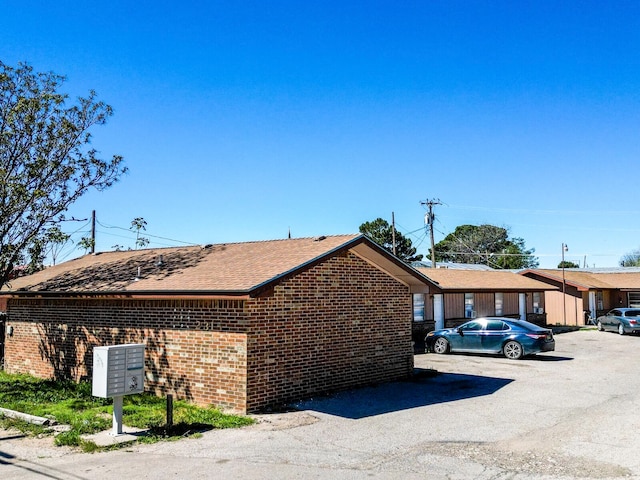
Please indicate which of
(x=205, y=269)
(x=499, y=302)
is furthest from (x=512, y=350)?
(x=205, y=269)

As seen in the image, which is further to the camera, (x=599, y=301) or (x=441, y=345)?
(x=599, y=301)

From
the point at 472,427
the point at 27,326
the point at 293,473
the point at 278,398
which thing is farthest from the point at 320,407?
the point at 27,326

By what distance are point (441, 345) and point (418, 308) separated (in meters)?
3.60

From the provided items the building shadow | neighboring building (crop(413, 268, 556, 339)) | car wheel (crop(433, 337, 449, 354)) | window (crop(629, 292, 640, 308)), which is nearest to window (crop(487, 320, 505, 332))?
car wheel (crop(433, 337, 449, 354))

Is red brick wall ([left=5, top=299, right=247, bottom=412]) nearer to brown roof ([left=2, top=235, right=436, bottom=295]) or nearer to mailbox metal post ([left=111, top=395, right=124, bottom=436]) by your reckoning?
brown roof ([left=2, top=235, right=436, bottom=295])

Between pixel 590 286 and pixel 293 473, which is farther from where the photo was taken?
pixel 590 286

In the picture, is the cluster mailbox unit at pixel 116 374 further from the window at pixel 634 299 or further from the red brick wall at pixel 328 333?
the window at pixel 634 299

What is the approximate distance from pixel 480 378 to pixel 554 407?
390cm

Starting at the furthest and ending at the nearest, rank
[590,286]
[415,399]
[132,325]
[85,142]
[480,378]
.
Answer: [590,286] → [85,142] → [480,378] → [132,325] → [415,399]

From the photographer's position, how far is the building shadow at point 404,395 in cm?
1170

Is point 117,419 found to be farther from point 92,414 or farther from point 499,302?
point 499,302

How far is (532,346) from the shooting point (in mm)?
19484

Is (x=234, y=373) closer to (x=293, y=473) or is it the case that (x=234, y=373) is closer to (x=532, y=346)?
(x=293, y=473)

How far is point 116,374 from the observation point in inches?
393
